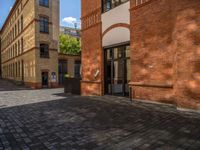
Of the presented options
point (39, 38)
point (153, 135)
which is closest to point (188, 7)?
point (153, 135)

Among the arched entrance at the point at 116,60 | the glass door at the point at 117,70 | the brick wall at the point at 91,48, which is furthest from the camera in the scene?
the brick wall at the point at 91,48

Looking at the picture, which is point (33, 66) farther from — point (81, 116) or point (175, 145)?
point (175, 145)

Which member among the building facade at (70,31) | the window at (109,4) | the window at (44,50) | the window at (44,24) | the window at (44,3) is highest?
the building facade at (70,31)

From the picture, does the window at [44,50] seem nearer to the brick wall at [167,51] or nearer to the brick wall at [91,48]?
the brick wall at [91,48]

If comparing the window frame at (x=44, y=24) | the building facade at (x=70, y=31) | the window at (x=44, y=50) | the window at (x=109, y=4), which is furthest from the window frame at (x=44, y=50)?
the building facade at (x=70, y=31)

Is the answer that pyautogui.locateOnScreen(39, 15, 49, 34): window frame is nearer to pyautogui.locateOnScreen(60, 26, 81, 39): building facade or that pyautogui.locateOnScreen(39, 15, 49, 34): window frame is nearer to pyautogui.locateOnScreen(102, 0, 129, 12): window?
pyautogui.locateOnScreen(102, 0, 129, 12): window

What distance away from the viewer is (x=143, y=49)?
8664mm

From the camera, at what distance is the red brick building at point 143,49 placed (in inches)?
259

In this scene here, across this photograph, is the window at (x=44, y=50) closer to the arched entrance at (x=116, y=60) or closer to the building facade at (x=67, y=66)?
the building facade at (x=67, y=66)

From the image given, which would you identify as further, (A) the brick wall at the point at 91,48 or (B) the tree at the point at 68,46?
(B) the tree at the point at 68,46

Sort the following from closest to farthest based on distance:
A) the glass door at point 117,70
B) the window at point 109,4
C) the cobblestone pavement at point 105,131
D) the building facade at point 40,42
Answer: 1. the cobblestone pavement at point 105,131
2. the window at point 109,4
3. the glass door at point 117,70
4. the building facade at point 40,42

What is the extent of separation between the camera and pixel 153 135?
4387 mm

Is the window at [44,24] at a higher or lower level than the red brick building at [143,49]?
higher

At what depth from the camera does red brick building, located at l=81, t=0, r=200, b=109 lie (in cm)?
657
